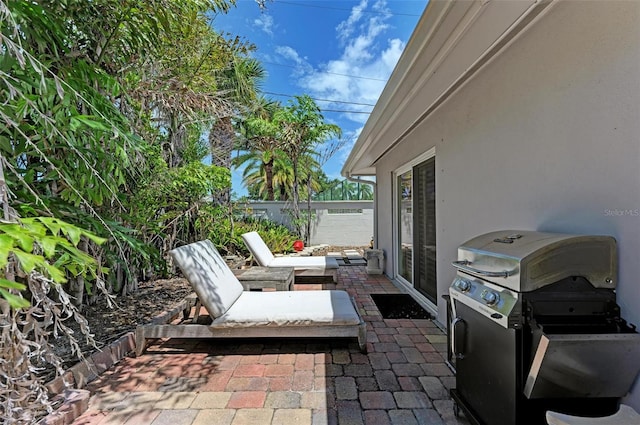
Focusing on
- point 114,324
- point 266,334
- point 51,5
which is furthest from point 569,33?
point 114,324

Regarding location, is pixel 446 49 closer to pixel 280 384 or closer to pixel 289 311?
pixel 289 311

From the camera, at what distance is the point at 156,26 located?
282cm

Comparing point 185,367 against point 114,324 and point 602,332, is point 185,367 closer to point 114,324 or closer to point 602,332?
point 114,324

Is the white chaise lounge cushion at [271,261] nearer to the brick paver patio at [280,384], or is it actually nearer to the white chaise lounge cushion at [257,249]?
the white chaise lounge cushion at [257,249]

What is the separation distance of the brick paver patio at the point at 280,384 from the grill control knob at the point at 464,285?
3.00 feet

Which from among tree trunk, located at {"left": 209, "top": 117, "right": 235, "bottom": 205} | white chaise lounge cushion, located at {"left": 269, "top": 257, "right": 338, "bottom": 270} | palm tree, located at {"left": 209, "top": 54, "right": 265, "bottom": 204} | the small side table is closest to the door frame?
white chaise lounge cushion, located at {"left": 269, "top": 257, "right": 338, "bottom": 270}

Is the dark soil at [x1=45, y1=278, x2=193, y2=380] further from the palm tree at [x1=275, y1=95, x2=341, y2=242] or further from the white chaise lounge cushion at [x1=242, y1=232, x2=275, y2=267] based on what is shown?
the palm tree at [x1=275, y1=95, x2=341, y2=242]

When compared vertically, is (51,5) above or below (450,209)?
above

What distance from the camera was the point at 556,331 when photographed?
138 cm

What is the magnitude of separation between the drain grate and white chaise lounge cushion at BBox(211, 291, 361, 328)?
3.29ft

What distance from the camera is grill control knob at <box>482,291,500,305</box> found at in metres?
1.54

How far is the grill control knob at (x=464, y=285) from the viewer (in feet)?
5.98

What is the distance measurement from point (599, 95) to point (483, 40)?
0.88 metres

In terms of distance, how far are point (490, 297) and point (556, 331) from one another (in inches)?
11.5
